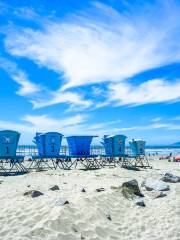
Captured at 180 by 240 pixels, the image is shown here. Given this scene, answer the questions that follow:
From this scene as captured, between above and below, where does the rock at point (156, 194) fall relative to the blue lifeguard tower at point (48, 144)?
below

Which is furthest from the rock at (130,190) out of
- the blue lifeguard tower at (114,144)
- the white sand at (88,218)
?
the blue lifeguard tower at (114,144)

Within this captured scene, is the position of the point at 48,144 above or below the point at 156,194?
above

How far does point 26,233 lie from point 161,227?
2848 millimetres

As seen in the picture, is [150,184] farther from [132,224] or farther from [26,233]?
[26,233]

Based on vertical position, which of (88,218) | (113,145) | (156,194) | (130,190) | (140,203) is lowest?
(88,218)

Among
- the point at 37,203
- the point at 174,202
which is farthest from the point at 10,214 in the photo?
the point at 174,202

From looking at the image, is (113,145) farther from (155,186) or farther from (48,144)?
(155,186)

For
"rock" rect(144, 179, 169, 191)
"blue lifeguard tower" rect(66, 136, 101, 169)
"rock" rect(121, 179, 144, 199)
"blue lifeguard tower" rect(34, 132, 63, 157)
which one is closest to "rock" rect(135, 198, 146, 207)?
"rock" rect(121, 179, 144, 199)

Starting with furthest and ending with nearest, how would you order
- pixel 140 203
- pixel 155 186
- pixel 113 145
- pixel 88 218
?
1. pixel 113 145
2. pixel 155 186
3. pixel 140 203
4. pixel 88 218

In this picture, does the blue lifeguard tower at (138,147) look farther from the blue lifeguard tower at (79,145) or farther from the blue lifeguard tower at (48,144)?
the blue lifeguard tower at (48,144)

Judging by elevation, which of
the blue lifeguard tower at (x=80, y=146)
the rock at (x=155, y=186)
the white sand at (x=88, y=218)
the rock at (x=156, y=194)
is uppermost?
the blue lifeguard tower at (x=80, y=146)

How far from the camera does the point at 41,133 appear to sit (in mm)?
20438

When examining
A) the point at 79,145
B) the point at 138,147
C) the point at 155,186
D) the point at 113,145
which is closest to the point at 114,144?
the point at 113,145

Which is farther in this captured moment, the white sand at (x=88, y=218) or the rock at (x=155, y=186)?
the rock at (x=155, y=186)
